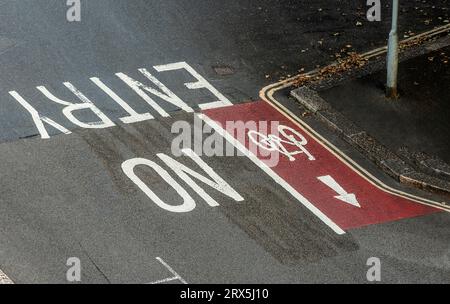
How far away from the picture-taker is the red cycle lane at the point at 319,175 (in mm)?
21250

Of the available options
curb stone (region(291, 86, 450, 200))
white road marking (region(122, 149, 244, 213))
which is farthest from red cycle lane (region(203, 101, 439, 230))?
white road marking (region(122, 149, 244, 213))

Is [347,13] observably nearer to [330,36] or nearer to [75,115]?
[330,36]

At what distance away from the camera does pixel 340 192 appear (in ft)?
71.8

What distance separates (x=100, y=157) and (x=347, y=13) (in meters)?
10.1

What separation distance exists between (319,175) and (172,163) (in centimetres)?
316

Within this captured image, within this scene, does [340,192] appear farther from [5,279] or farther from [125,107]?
[5,279]

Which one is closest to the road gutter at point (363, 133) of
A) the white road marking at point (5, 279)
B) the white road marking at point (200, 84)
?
the white road marking at point (200, 84)

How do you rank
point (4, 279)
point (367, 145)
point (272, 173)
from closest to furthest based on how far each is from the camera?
point (4, 279) → point (272, 173) → point (367, 145)

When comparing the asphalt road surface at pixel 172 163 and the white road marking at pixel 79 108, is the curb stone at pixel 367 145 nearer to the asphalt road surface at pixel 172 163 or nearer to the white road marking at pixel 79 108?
the asphalt road surface at pixel 172 163

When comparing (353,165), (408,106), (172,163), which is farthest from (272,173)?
(408,106)

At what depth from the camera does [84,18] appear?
28688mm

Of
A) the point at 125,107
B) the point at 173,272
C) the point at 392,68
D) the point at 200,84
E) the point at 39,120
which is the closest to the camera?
the point at 173,272

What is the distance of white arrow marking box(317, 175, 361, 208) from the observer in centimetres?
2159

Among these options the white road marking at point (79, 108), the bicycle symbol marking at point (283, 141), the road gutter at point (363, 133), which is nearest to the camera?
the road gutter at point (363, 133)
